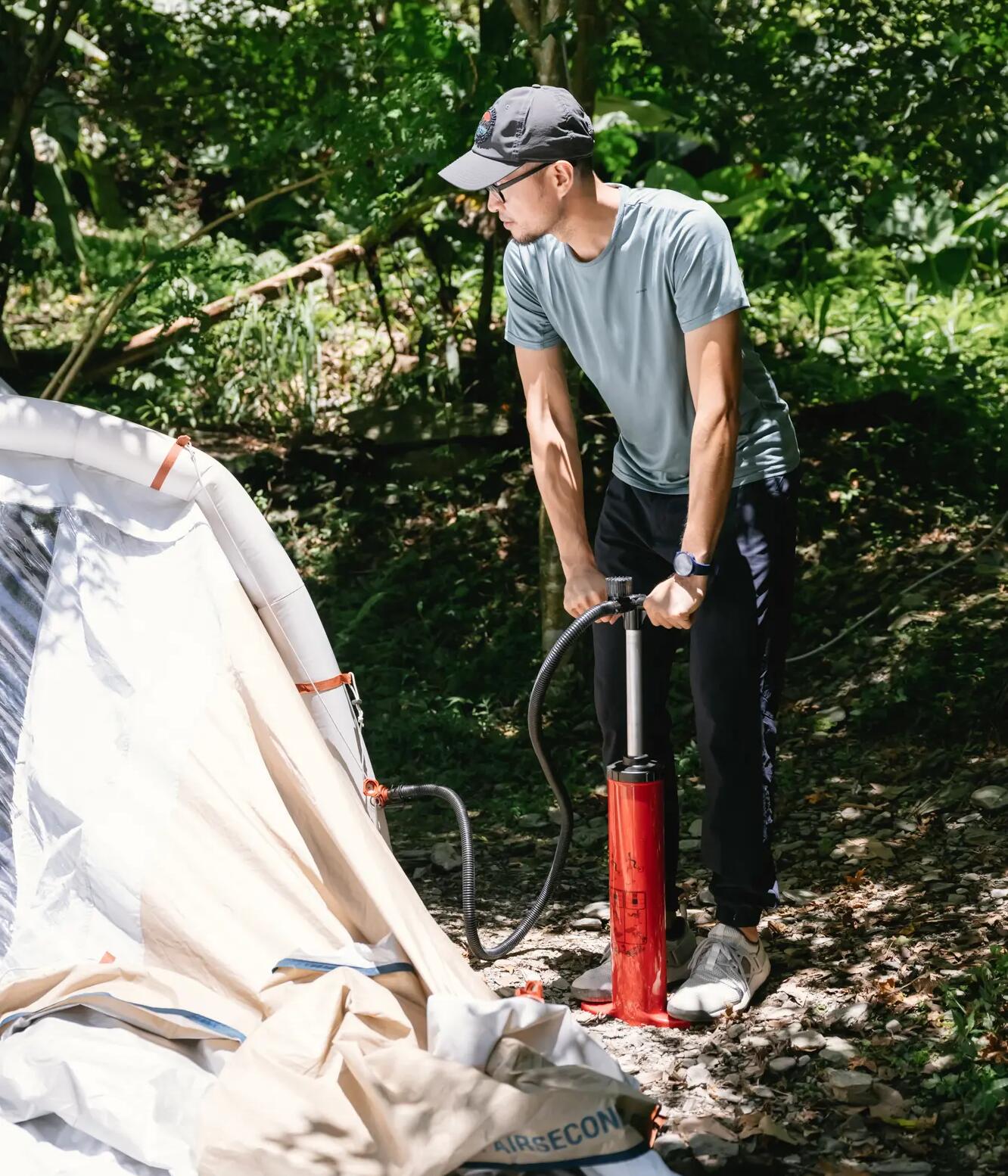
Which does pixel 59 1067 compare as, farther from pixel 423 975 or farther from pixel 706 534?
pixel 706 534

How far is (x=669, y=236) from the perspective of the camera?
2520 mm

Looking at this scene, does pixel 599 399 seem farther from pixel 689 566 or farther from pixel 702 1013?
pixel 702 1013

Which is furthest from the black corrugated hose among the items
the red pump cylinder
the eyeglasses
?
the eyeglasses

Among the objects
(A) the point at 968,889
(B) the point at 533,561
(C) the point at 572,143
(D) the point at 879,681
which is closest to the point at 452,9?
(B) the point at 533,561

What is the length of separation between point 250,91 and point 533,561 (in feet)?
8.38

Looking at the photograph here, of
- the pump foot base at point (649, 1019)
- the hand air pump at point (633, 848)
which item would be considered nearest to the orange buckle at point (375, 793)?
the hand air pump at point (633, 848)

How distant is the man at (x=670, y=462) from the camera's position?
8.29ft

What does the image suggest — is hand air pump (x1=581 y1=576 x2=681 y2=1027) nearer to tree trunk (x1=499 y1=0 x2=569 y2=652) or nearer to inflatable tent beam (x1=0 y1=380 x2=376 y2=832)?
inflatable tent beam (x1=0 y1=380 x2=376 y2=832)

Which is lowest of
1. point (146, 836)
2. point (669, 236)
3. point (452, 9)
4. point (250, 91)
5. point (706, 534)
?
point (146, 836)

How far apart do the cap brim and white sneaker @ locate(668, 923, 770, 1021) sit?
162cm

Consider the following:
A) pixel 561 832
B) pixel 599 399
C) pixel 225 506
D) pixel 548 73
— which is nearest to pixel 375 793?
pixel 561 832

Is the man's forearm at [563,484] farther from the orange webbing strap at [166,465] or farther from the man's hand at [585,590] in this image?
the orange webbing strap at [166,465]

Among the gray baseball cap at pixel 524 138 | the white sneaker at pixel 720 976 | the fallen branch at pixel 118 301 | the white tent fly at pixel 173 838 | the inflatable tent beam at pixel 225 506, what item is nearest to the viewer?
the white tent fly at pixel 173 838

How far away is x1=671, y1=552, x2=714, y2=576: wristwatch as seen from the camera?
2.56m
